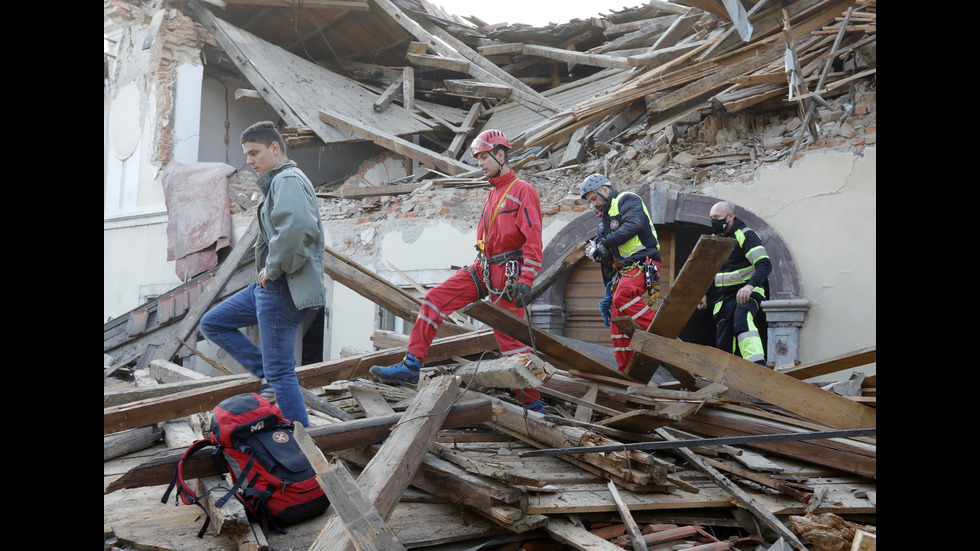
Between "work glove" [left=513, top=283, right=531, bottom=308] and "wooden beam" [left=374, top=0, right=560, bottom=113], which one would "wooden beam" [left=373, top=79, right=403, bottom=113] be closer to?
"wooden beam" [left=374, top=0, right=560, bottom=113]

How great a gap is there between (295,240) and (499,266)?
Answer: 1650mm

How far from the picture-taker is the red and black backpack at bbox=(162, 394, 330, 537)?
290 centimetres

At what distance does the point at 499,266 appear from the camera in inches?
199

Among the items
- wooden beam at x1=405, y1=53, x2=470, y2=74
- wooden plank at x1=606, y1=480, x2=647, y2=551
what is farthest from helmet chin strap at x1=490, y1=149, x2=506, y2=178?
wooden beam at x1=405, y1=53, x2=470, y2=74

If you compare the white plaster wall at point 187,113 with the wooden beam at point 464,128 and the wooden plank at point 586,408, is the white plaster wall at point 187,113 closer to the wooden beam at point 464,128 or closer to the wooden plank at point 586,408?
the wooden beam at point 464,128

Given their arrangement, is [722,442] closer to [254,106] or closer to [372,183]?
[372,183]

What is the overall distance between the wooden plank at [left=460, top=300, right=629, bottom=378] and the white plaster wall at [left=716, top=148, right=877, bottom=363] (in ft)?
11.9

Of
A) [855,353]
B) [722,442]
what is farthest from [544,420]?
[855,353]

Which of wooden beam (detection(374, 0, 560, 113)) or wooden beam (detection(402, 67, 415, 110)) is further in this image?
wooden beam (detection(402, 67, 415, 110))

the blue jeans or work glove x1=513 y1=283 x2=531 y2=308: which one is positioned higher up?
work glove x1=513 y1=283 x2=531 y2=308

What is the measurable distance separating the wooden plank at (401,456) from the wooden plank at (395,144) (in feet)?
25.6

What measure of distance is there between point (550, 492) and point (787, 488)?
1152 mm
